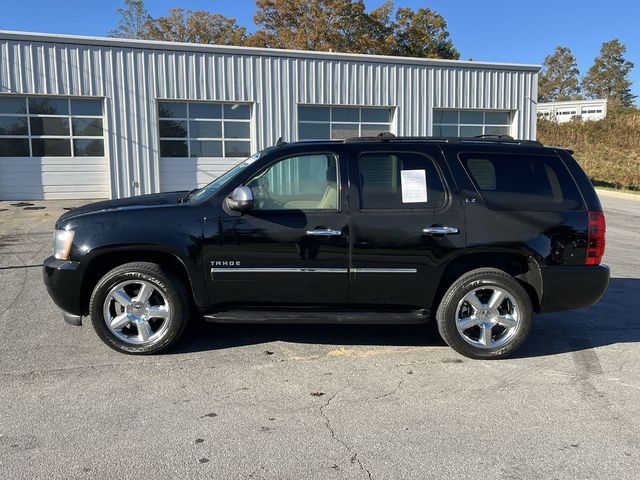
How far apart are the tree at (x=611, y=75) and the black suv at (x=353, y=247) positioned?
286 ft

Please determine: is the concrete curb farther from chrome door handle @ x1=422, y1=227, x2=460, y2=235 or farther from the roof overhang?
chrome door handle @ x1=422, y1=227, x2=460, y2=235

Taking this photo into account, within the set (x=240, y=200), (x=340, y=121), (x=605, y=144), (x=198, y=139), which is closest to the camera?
(x=240, y=200)

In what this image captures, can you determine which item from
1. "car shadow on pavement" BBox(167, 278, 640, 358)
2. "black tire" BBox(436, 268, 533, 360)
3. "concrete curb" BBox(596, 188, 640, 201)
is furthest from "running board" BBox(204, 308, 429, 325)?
"concrete curb" BBox(596, 188, 640, 201)

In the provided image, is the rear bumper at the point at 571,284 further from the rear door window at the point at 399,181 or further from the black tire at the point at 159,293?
the black tire at the point at 159,293

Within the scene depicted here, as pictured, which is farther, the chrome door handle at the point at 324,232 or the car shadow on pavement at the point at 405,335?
the car shadow on pavement at the point at 405,335

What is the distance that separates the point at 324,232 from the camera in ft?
14.9

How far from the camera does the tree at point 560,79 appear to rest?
286 ft

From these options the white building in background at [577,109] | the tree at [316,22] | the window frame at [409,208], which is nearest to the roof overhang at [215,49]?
the window frame at [409,208]

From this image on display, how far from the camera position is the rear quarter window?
15.5 ft

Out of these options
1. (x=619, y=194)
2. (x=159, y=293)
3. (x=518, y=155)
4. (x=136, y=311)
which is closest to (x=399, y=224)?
(x=518, y=155)

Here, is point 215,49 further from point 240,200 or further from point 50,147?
point 240,200

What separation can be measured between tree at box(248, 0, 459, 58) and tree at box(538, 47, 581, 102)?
55.2 meters

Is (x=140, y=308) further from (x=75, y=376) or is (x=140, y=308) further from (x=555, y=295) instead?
(x=555, y=295)

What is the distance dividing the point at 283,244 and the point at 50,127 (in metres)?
15.1
